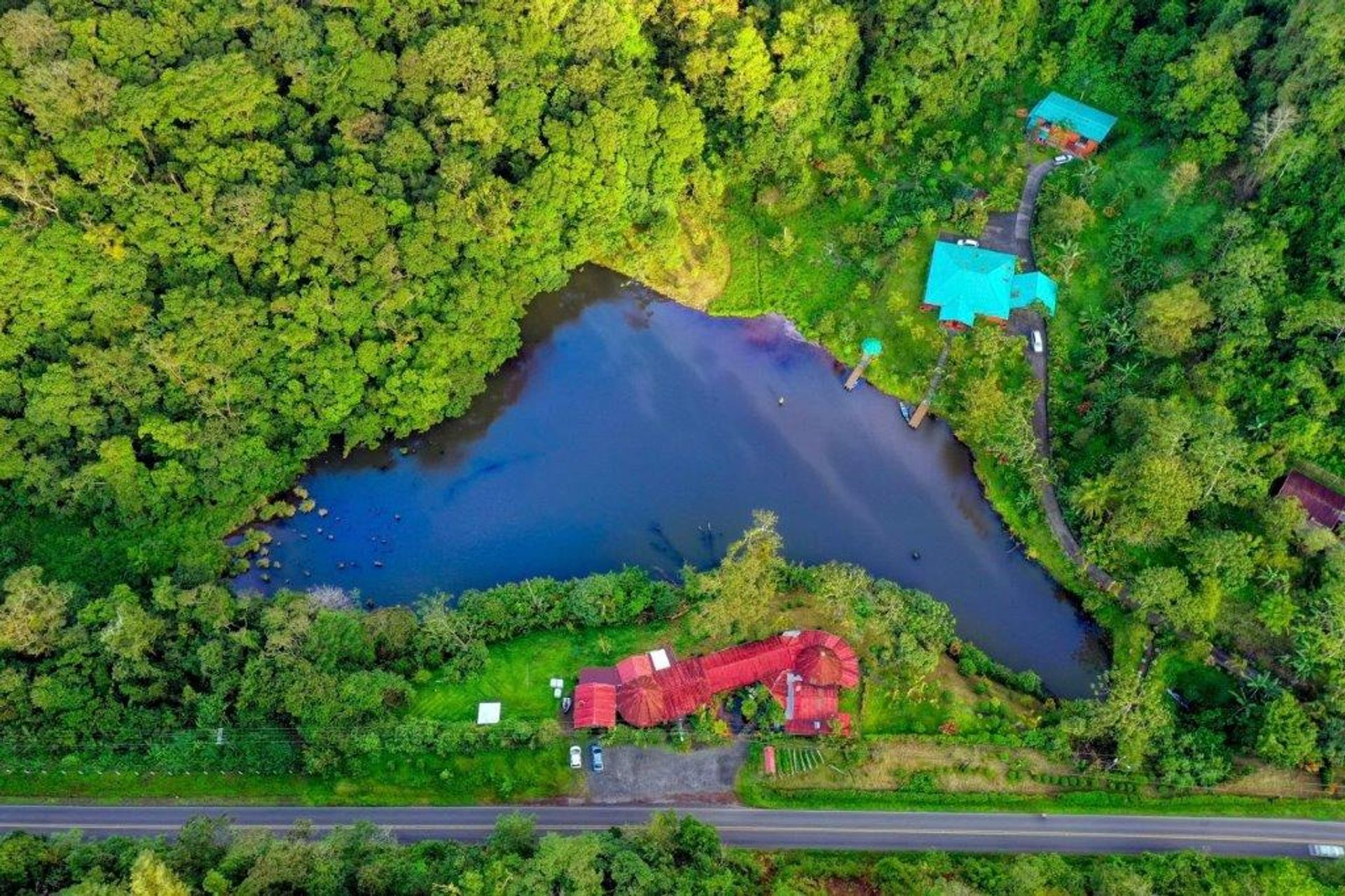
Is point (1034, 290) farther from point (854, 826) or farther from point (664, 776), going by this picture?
point (664, 776)

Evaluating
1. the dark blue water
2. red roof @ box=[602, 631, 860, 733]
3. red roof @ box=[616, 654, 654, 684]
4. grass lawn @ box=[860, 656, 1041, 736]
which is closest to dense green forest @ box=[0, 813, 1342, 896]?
red roof @ box=[602, 631, 860, 733]

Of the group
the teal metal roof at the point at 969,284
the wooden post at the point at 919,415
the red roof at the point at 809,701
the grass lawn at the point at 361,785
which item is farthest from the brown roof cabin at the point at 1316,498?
the grass lawn at the point at 361,785

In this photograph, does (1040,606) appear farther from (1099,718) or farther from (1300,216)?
(1300,216)

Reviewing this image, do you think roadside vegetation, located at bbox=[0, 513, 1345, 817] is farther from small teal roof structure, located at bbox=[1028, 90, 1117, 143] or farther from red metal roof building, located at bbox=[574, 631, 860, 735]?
small teal roof structure, located at bbox=[1028, 90, 1117, 143]

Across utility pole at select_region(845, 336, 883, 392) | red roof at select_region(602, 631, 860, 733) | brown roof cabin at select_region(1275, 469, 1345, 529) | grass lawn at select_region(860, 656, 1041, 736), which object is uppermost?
utility pole at select_region(845, 336, 883, 392)

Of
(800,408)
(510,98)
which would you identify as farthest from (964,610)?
(510,98)

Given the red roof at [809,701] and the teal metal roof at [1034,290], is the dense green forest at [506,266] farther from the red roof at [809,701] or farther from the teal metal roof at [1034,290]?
the red roof at [809,701]
